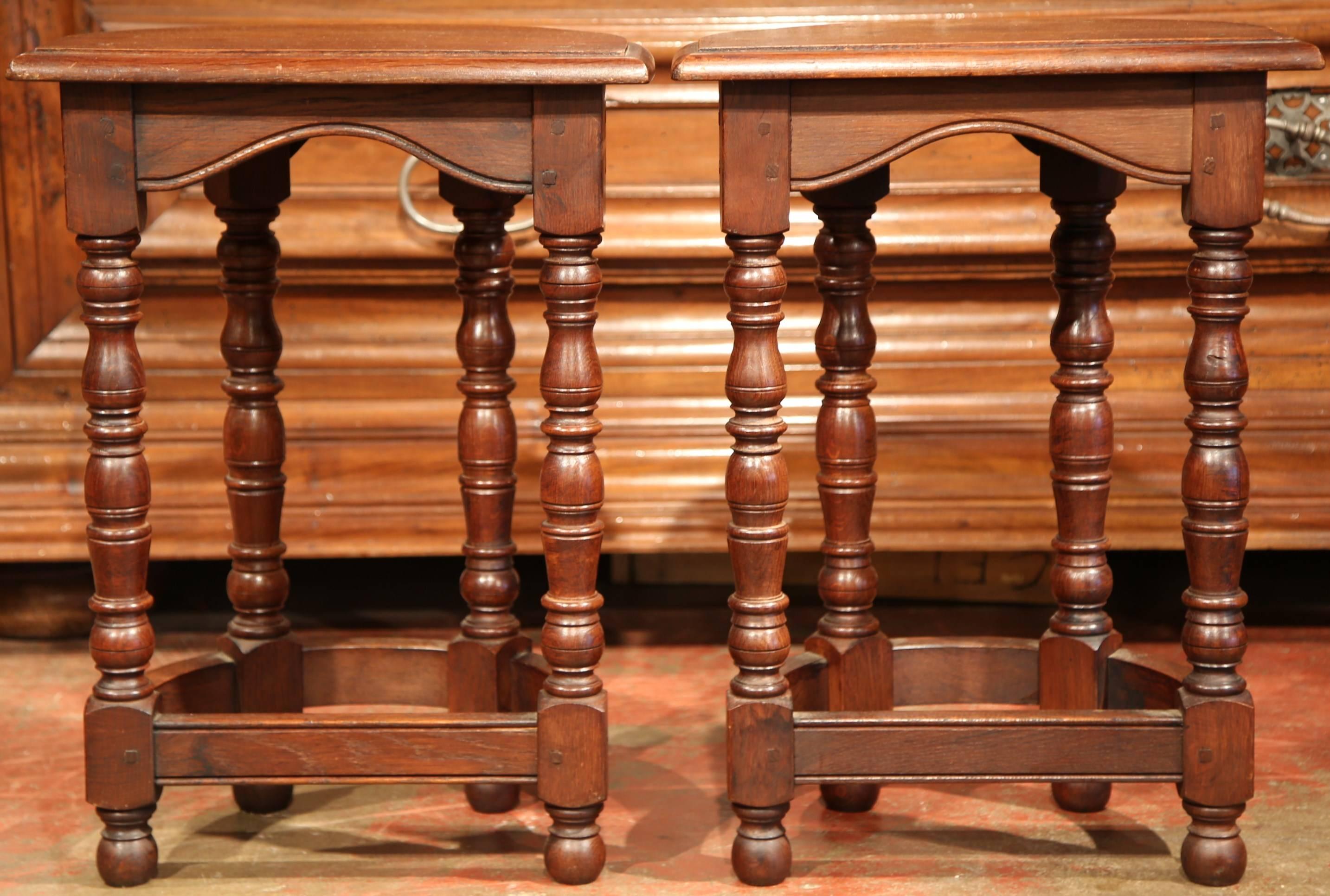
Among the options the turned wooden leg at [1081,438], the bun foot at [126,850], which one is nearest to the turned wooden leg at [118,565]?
the bun foot at [126,850]

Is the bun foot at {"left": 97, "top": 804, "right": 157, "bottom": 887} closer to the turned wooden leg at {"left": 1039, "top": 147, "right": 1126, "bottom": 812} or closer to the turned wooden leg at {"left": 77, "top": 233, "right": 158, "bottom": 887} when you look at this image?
the turned wooden leg at {"left": 77, "top": 233, "right": 158, "bottom": 887}

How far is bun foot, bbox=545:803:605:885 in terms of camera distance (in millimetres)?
1468

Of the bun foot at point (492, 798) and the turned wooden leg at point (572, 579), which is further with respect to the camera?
the bun foot at point (492, 798)

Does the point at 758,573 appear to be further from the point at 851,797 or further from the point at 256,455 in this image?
the point at 256,455

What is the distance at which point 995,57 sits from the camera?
1351 mm

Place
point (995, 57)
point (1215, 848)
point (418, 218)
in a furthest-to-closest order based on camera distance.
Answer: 1. point (418, 218)
2. point (1215, 848)
3. point (995, 57)

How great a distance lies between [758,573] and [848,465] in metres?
0.28

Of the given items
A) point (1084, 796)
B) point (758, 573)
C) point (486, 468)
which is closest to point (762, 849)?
point (758, 573)

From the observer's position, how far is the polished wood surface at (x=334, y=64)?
1362 mm

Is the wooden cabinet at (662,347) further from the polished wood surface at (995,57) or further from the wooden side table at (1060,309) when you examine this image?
the polished wood surface at (995,57)

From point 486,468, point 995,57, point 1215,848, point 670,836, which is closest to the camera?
point 995,57

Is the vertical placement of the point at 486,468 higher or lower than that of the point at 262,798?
higher

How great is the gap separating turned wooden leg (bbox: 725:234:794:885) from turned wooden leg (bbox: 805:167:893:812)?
0.22 meters

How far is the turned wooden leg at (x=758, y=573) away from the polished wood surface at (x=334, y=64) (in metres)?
0.21
